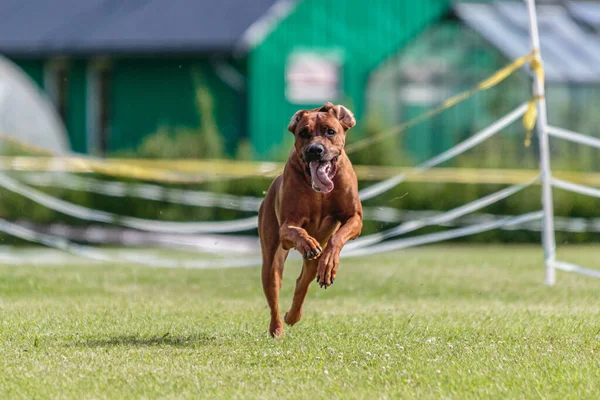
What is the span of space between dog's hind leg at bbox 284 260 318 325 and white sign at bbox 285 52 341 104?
16.0 m

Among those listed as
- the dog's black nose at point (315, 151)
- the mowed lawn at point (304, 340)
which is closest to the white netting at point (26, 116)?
the mowed lawn at point (304, 340)

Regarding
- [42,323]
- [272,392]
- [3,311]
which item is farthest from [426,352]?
[3,311]

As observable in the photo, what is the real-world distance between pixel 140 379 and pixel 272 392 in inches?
27.1

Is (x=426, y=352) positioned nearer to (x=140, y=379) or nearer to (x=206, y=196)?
(x=140, y=379)

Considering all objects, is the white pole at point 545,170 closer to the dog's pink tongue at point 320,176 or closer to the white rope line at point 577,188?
the white rope line at point 577,188

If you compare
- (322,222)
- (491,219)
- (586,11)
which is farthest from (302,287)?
(586,11)

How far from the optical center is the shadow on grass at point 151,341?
6.58 meters

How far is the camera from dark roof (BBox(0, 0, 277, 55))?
22.5m

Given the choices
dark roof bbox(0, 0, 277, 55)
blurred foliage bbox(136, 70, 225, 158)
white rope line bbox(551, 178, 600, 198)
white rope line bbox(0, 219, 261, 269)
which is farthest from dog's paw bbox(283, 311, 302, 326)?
dark roof bbox(0, 0, 277, 55)

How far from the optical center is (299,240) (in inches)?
247

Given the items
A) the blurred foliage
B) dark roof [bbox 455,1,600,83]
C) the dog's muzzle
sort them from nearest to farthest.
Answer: the dog's muzzle
the blurred foliage
dark roof [bbox 455,1,600,83]

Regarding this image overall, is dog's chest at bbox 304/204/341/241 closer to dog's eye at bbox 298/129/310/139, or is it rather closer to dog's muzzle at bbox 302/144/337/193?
dog's muzzle at bbox 302/144/337/193

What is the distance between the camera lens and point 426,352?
6238 mm

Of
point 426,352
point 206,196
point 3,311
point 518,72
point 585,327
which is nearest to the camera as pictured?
point 426,352
